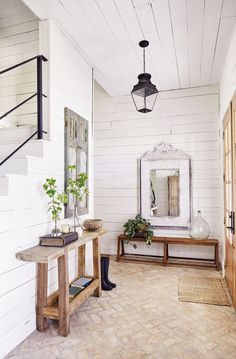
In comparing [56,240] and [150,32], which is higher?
[150,32]

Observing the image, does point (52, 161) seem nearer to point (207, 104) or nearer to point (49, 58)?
point (49, 58)

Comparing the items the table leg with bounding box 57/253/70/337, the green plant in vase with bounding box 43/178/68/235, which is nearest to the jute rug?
the table leg with bounding box 57/253/70/337

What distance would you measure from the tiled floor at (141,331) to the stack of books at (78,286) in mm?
207

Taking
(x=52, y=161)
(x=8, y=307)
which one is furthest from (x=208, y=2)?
(x=8, y=307)

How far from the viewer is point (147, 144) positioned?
473 cm

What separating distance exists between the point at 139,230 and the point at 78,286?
183cm

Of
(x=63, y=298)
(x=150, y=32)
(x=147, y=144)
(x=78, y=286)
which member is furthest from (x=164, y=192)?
(x=63, y=298)


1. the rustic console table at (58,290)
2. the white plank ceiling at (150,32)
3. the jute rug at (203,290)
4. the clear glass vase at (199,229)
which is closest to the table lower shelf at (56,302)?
the rustic console table at (58,290)

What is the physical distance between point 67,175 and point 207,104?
9.35 feet

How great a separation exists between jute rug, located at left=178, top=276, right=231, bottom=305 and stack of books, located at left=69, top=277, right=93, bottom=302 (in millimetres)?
1079

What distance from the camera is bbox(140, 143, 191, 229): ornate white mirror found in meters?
4.50

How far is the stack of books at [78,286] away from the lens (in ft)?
8.54

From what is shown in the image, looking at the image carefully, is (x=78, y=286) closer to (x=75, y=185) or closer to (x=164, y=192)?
(x=75, y=185)

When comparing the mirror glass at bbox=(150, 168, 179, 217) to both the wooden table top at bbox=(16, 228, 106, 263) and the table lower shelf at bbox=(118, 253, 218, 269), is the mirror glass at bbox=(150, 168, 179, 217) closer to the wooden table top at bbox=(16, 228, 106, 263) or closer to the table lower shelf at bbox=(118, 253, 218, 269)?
the table lower shelf at bbox=(118, 253, 218, 269)
